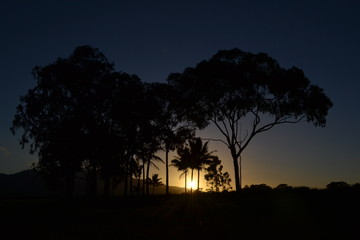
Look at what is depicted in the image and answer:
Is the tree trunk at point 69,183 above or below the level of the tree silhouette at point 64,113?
below

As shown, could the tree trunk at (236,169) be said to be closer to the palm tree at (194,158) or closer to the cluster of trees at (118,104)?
the cluster of trees at (118,104)

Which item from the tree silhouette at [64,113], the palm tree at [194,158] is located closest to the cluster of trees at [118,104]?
the tree silhouette at [64,113]

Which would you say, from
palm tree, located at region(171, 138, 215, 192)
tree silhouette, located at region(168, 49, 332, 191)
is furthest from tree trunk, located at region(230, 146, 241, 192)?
palm tree, located at region(171, 138, 215, 192)

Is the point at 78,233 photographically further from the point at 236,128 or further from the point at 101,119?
the point at 101,119

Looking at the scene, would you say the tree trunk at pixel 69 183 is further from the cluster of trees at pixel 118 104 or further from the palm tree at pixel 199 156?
the palm tree at pixel 199 156

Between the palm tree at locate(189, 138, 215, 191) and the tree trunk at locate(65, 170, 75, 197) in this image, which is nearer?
the tree trunk at locate(65, 170, 75, 197)

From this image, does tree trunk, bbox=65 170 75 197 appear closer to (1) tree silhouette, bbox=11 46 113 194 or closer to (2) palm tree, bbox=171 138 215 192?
(1) tree silhouette, bbox=11 46 113 194

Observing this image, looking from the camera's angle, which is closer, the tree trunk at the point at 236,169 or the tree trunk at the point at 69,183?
the tree trunk at the point at 236,169

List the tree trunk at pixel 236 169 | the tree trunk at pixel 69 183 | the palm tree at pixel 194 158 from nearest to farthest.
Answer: the tree trunk at pixel 236 169 < the tree trunk at pixel 69 183 < the palm tree at pixel 194 158

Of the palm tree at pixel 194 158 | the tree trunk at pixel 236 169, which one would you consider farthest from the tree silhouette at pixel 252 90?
the palm tree at pixel 194 158

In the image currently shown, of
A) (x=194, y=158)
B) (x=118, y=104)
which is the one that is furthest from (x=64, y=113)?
(x=194, y=158)

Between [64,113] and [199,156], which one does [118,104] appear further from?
[199,156]

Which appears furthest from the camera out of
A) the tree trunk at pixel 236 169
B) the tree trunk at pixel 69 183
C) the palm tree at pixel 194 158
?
the palm tree at pixel 194 158

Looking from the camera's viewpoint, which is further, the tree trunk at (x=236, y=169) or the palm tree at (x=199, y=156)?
the palm tree at (x=199, y=156)
